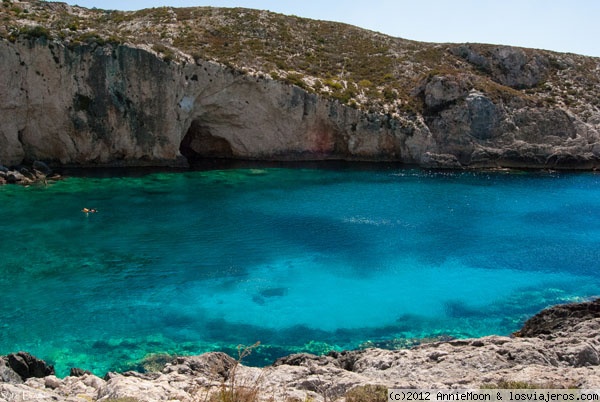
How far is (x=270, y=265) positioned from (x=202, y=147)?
32.0 meters

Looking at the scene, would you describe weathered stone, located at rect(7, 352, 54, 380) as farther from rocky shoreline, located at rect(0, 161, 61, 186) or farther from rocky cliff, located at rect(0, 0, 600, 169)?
rocky cliff, located at rect(0, 0, 600, 169)

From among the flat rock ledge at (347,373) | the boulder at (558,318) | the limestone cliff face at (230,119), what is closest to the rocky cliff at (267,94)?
the limestone cliff face at (230,119)

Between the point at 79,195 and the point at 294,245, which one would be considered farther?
the point at 79,195

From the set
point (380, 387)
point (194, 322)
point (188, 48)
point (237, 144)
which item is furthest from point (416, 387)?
point (188, 48)

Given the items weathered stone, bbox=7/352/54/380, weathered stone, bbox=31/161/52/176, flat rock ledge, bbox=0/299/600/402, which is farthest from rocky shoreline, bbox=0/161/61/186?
flat rock ledge, bbox=0/299/600/402

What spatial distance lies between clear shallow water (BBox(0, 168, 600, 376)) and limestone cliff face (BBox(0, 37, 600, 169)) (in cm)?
563

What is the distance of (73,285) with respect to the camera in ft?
78.3

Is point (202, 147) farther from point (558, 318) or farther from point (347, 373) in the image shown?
point (347, 373)

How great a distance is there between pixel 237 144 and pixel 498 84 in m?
34.6

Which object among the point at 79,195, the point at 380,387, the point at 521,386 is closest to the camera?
the point at 521,386

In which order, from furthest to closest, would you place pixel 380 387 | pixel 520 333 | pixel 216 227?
pixel 216 227 < pixel 520 333 < pixel 380 387

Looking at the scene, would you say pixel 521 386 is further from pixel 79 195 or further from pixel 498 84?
pixel 498 84

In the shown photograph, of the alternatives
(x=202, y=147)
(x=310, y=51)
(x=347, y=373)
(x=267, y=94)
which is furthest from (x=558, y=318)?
(x=310, y=51)

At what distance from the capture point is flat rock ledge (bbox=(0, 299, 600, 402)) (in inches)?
452
